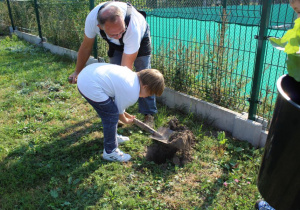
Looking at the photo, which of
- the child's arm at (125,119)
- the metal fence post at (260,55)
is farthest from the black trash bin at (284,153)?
the metal fence post at (260,55)

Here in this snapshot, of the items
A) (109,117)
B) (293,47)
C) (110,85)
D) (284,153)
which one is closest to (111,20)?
(110,85)

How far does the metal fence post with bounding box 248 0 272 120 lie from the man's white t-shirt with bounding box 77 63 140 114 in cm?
141

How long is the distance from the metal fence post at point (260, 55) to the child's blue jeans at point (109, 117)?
1625mm

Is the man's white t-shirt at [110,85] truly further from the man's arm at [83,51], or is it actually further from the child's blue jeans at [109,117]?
the man's arm at [83,51]

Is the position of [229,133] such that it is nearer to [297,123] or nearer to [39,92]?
[297,123]

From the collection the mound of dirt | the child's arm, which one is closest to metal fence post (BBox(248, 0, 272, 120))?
the mound of dirt

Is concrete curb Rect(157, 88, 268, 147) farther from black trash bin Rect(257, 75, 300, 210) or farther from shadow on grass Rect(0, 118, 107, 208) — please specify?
black trash bin Rect(257, 75, 300, 210)

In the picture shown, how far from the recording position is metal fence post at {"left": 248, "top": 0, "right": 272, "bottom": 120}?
8.74 ft

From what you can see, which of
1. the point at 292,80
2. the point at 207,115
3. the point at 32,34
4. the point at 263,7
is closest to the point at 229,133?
the point at 207,115

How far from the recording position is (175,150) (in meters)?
2.83

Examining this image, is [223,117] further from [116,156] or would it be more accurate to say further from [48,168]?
[48,168]

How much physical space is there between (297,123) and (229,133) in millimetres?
2596

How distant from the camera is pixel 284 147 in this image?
2.80 ft

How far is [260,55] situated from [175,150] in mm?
1410
